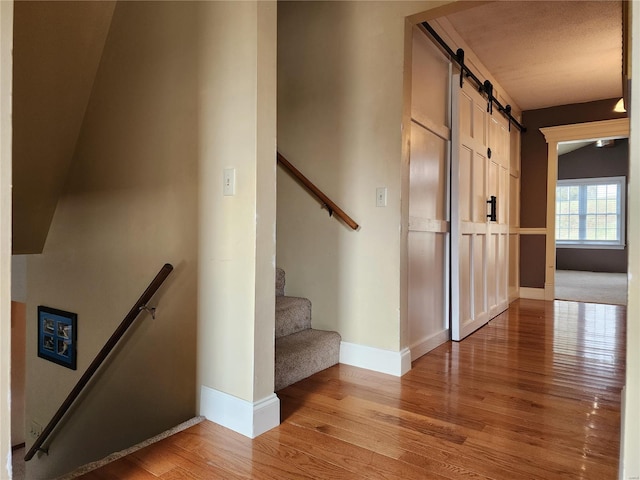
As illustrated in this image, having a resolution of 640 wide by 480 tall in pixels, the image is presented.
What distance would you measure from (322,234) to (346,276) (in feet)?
1.11

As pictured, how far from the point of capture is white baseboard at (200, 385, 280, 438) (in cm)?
180

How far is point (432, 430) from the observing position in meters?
1.84

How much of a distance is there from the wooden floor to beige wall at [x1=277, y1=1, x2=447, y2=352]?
0.46 m

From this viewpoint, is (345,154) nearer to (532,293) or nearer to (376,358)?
(376,358)

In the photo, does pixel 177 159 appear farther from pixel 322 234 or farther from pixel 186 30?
pixel 322 234

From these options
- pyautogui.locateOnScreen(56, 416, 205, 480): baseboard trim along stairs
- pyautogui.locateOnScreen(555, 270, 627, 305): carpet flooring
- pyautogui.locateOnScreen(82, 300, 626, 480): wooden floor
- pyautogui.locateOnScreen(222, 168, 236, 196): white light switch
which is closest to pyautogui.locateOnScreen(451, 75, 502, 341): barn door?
pyautogui.locateOnScreen(82, 300, 626, 480): wooden floor

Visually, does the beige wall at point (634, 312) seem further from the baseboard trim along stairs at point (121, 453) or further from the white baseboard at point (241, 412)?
the baseboard trim along stairs at point (121, 453)

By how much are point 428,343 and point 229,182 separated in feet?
6.57

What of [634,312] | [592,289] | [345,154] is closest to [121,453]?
[634,312]

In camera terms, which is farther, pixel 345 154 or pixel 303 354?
pixel 345 154

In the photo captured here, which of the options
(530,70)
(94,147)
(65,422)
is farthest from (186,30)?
(530,70)

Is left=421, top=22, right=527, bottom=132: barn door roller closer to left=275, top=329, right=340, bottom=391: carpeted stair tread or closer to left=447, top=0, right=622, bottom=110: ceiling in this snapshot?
left=447, top=0, right=622, bottom=110: ceiling

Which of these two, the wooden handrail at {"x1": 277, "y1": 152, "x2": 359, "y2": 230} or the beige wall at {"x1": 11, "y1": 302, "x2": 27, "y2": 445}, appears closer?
the wooden handrail at {"x1": 277, "y1": 152, "x2": 359, "y2": 230}

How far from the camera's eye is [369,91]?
105 inches
